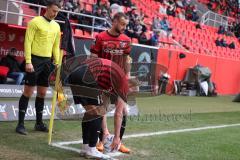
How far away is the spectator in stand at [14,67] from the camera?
43.3 feet

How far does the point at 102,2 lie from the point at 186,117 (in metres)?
9.73

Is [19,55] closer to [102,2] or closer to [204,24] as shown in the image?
[102,2]

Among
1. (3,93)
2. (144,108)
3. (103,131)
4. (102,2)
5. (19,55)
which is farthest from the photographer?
(102,2)

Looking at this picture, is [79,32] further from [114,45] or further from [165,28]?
[114,45]

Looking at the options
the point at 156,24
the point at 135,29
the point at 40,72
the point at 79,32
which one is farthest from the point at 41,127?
the point at 156,24

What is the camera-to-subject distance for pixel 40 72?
7.02 metres

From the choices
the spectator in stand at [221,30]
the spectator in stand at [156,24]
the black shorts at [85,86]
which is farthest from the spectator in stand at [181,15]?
the black shorts at [85,86]

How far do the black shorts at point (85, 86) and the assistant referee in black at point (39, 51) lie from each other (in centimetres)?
123

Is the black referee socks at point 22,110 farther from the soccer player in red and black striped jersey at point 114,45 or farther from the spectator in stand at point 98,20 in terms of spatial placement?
the spectator in stand at point 98,20

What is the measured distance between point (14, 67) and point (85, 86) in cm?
843

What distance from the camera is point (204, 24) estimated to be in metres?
30.3

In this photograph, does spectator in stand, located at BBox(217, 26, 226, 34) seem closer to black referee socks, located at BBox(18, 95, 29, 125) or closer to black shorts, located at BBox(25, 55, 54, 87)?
black shorts, located at BBox(25, 55, 54, 87)

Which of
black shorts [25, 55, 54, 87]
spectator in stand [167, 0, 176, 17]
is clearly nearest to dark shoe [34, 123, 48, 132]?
black shorts [25, 55, 54, 87]

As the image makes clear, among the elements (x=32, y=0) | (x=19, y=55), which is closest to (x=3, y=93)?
(x=19, y=55)
